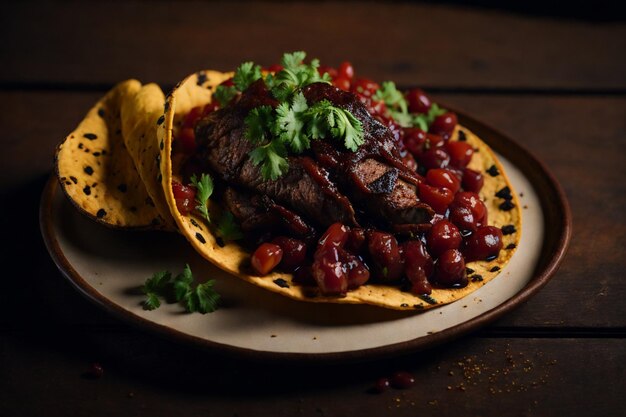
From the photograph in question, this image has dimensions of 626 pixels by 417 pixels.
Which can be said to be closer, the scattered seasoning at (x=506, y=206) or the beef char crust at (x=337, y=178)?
the beef char crust at (x=337, y=178)

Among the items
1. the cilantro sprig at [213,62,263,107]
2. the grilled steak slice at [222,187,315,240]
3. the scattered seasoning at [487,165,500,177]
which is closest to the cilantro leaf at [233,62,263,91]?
the cilantro sprig at [213,62,263,107]

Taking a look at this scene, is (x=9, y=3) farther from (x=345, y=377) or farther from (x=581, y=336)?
(x=581, y=336)

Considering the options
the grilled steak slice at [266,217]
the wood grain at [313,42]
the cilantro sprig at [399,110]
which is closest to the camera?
the grilled steak slice at [266,217]

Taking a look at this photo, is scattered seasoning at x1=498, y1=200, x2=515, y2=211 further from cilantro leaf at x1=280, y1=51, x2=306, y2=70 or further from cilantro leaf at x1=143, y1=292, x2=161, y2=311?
cilantro leaf at x1=143, y1=292, x2=161, y2=311

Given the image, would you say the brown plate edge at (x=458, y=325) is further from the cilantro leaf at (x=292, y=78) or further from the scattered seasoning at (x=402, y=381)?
the cilantro leaf at (x=292, y=78)

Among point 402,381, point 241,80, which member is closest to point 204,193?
point 241,80

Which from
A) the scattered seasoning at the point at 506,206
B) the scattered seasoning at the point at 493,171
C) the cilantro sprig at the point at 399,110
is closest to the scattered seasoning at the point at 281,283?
the scattered seasoning at the point at 506,206

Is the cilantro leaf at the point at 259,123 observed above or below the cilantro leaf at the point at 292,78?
below

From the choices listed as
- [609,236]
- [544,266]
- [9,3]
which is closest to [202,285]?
[544,266]
